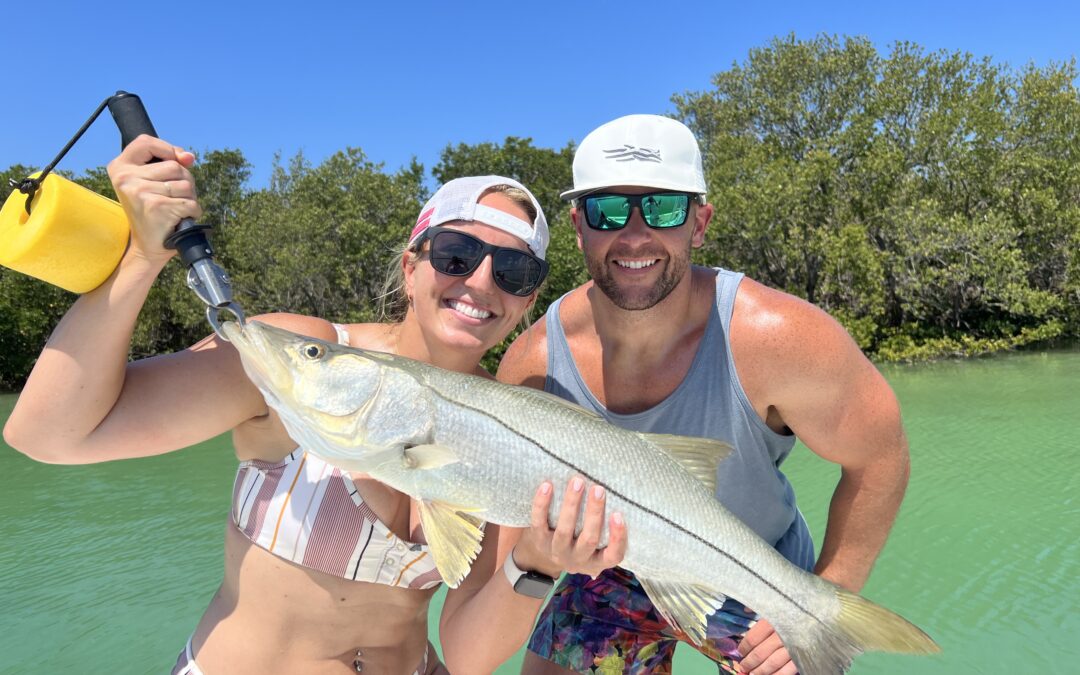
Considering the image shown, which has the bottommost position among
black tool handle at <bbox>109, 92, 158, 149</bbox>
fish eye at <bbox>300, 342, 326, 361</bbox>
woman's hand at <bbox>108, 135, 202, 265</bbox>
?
fish eye at <bbox>300, 342, 326, 361</bbox>

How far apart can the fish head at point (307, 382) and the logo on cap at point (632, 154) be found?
4.60 feet

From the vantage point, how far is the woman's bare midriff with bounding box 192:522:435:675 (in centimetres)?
231

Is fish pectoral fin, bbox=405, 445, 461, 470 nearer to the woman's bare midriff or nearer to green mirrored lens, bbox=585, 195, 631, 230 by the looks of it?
the woman's bare midriff

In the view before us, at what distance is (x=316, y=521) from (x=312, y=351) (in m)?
0.59

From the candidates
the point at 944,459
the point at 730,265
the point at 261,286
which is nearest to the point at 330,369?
the point at 944,459

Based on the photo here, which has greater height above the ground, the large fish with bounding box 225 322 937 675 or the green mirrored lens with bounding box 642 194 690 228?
the green mirrored lens with bounding box 642 194 690 228

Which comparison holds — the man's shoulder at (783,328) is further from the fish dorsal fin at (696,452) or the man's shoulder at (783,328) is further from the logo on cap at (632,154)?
the logo on cap at (632,154)

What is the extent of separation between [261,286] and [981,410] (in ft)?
79.0

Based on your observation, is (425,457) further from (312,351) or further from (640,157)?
(640,157)

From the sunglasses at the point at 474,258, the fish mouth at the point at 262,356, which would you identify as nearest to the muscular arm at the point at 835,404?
the sunglasses at the point at 474,258

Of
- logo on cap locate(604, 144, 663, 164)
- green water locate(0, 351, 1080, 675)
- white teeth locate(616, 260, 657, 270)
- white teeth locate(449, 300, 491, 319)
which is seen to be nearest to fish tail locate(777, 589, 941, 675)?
white teeth locate(616, 260, 657, 270)

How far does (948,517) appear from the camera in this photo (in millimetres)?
7246

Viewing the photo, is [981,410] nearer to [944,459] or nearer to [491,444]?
[944,459]

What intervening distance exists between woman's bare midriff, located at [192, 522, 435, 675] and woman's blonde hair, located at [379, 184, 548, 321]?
1079 mm
